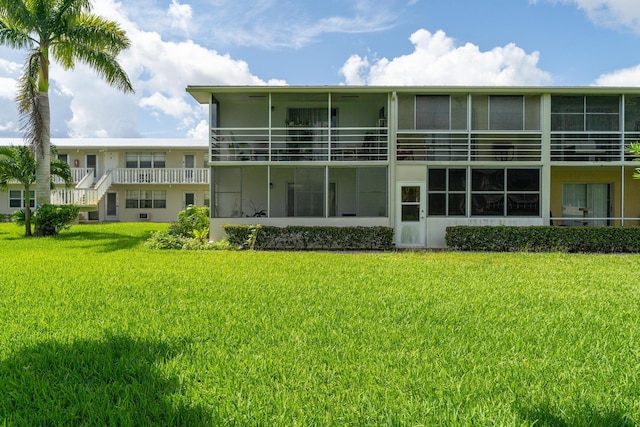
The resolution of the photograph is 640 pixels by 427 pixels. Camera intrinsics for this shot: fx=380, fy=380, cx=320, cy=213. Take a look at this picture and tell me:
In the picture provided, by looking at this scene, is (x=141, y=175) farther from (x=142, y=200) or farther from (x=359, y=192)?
(x=359, y=192)

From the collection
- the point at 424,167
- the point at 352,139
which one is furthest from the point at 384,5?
the point at 424,167

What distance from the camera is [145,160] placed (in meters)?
26.4

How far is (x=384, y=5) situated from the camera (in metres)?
13.8

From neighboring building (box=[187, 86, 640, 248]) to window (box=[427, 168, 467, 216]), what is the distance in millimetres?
37

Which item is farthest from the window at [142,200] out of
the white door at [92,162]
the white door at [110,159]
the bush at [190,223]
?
the bush at [190,223]

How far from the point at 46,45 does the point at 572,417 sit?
19.1 meters

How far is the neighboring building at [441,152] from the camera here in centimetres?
1389

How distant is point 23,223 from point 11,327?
47.7ft

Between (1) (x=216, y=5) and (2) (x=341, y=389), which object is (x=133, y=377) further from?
(1) (x=216, y=5)

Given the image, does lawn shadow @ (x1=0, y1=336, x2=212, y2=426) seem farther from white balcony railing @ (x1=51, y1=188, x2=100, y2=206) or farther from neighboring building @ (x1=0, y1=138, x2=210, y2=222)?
neighboring building @ (x1=0, y1=138, x2=210, y2=222)

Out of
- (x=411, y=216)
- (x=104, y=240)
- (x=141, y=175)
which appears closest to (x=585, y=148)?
(x=411, y=216)

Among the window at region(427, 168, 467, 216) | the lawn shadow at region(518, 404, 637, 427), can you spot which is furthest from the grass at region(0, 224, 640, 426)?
the window at region(427, 168, 467, 216)

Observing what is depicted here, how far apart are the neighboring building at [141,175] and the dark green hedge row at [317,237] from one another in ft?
43.6

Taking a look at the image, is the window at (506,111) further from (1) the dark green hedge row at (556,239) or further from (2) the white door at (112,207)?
(2) the white door at (112,207)
